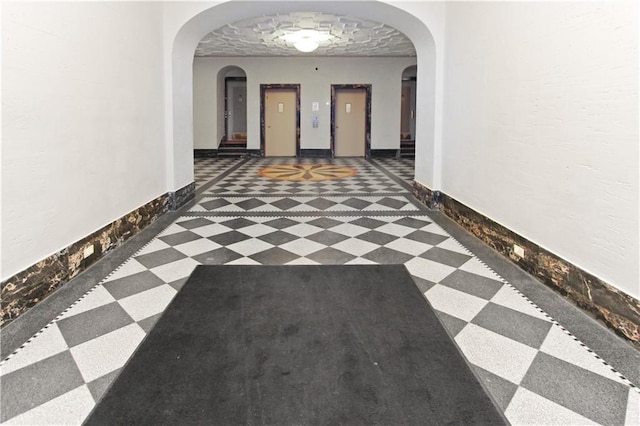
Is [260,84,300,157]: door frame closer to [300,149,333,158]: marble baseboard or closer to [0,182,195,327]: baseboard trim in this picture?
[300,149,333,158]: marble baseboard

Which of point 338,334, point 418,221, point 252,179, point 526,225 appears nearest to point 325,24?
point 252,179

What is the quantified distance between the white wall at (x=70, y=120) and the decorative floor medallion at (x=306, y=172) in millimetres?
4585

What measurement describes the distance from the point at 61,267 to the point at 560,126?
3.88 metres

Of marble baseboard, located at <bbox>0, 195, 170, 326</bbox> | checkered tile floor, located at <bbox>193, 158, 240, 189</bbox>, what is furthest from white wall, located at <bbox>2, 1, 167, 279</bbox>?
checkered tile floor, located at <bbox>193, 158, 240, 189</bbox>

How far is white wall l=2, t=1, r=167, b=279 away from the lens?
286cm

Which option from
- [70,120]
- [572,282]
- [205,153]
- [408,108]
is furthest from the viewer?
[408,108]

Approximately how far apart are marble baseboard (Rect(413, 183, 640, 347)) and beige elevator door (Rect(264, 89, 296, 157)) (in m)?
10.6

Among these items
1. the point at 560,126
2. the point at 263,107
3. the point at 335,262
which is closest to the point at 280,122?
the point at 263,107

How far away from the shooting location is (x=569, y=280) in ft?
10.2

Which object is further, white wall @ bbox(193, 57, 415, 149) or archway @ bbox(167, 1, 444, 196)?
white wall @ bbox(193, 57, 415, 149)

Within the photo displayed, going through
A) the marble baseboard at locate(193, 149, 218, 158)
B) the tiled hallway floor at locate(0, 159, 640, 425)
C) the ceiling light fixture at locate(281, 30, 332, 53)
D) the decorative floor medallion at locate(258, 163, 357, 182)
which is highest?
the ceiling light fixture at locate(281, 30, 332, 53)

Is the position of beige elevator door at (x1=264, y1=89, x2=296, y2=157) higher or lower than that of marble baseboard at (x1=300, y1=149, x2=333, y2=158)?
higher

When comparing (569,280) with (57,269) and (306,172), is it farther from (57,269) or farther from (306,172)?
(306,172)

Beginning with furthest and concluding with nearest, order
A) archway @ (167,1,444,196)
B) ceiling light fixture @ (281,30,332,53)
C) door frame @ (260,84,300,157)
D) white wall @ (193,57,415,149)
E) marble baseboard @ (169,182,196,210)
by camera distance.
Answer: door frame @ (260,84,300,157) → white wall @ (193,57,415,149) → ceiling light fixture @ (281,30,332,53) → marble baseboard @ (169,182,196,210) → archway @ (167,1,444,196)
